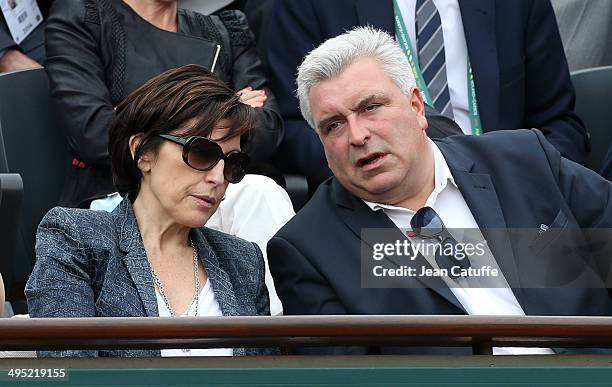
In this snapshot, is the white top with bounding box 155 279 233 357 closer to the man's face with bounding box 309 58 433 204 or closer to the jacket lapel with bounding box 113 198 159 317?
the jacket lapel with bounding box 113 198 159 317

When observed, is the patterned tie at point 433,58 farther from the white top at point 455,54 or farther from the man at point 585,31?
the man at point 585,31

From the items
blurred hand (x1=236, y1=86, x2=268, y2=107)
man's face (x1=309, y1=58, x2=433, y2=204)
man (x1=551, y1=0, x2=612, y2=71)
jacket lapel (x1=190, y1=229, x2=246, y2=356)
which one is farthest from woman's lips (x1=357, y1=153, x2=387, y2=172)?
man (x1=551, y1=0, x2=612, y2=71)

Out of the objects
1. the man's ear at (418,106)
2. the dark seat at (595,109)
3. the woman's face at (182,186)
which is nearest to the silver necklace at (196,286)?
the woman's face at (182,186)

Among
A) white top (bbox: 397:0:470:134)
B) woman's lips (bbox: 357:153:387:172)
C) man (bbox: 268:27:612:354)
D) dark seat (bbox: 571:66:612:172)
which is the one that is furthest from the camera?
dark seat (bbox: 571:66:612:172)

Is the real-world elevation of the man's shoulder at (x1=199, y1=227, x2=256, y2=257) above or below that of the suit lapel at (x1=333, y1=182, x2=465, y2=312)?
below

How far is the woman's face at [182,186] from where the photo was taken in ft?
11.0

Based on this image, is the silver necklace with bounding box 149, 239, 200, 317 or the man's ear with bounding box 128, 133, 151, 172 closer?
the silver necklace with bounding box 149, 239, 200, 317

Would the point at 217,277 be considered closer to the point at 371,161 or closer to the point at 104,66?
the point at 371,161

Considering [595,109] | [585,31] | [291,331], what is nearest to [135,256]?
[291,331]

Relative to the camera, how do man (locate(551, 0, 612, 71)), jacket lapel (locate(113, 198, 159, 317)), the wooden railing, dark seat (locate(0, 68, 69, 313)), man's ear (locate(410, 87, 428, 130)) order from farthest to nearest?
man (locate(551, 0, 612, 71))
dark seat (locate(0, 68, 69, 313))
man's ear (locate(410, 87, 428, 130))
jacket lapel (locate(113, 198, 159, 317))
the wooden railing

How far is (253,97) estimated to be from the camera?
4559mm

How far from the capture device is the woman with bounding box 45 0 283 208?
4367mm

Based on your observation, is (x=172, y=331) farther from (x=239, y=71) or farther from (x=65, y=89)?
(x=239, y=71)

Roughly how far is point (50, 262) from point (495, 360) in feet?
4.18
